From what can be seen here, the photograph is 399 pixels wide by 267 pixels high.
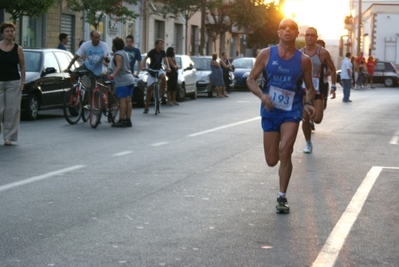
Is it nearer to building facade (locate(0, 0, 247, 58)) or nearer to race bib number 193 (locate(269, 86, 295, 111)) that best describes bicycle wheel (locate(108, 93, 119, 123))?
race bib number 193 (locate(269, 86, 295, 111))

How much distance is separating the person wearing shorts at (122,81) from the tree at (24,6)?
7.23 meters

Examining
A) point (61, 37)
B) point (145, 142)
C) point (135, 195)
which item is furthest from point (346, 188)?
point (61, 37)

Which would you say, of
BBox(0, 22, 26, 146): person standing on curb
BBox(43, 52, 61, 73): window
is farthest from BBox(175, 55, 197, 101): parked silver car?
BBox(0, 22, 26, 146): person standing on curb

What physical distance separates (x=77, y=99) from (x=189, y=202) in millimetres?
10040

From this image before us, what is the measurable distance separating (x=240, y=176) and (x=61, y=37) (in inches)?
620

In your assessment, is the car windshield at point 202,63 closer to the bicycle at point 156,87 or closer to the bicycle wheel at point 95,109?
the bicycle at point 156,87

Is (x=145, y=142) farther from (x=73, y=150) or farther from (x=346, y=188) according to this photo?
(x=346, y=188)

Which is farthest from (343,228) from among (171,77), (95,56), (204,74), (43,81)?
(204,74)

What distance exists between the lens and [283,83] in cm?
895

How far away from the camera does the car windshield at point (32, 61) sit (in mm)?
20462

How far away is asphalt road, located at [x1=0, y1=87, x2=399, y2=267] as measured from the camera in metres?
6.83

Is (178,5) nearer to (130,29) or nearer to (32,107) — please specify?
(130,29)

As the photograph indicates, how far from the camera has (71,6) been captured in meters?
35.6

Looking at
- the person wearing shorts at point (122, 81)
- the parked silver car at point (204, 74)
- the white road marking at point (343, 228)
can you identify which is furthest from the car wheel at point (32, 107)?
the parked silver car at point (204, 74)
